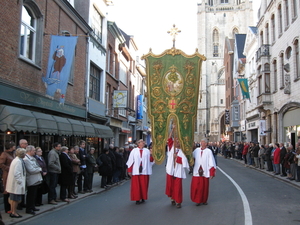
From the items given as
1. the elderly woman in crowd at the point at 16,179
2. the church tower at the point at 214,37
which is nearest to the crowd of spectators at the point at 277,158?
the elderly woman in crowd at the point at 16,179

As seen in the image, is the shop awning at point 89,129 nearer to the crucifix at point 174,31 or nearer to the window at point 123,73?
the crucifix at point 174,31

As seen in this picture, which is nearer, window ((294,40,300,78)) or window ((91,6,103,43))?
window ((91,6,103,43))

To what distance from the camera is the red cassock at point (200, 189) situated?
8.99 metres

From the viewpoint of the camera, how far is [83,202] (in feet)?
33.1

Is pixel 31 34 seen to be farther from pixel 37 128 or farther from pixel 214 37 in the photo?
pixel 214 37

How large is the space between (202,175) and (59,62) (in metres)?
7.19

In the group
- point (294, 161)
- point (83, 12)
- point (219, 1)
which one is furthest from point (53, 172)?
point (219, 1)

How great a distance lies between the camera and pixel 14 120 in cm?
979

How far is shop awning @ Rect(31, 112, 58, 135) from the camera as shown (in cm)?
1139

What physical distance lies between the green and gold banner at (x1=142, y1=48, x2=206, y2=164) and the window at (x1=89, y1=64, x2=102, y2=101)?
35.5 feet

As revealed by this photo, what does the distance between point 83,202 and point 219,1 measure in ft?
281

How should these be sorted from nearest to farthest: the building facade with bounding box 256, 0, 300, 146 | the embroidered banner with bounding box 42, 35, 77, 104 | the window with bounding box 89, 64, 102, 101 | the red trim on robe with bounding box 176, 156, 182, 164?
the red trim on robe with bounding box 176, 156, 182, 164
the embroidered banner with bounding box 42, 35, 77, 104
the window with bounding box 89, 64, 102, 101
the building facade with bounding box 256, 0, 300, 146

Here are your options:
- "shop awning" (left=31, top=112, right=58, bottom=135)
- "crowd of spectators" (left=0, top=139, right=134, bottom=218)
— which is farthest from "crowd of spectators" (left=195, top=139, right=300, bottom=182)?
"shop awning" (left=31, top=112, right=58, bottom=135)

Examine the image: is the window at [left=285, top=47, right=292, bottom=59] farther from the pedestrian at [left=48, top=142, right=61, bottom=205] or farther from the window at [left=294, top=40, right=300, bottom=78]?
the pedestrian at [left=48, top=142, right=61, bottom=205]
